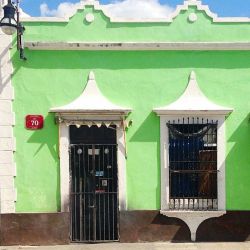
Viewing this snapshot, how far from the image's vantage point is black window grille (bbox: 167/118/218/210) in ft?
25.6

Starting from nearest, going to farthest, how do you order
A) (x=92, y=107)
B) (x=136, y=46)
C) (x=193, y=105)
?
(x=92, y=107) < (x=193, y=105) < (x=136, y=46)

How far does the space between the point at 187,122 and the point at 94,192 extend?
7.97 feet

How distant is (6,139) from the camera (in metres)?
7.68

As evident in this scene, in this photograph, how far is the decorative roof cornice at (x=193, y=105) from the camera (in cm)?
754

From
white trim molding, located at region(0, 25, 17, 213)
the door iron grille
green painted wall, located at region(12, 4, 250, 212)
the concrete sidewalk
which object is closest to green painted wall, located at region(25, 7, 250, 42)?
green painted wall, located at region(12, 4, 250, 212)

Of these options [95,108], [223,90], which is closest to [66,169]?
[95,108]

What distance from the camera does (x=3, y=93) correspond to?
769cm

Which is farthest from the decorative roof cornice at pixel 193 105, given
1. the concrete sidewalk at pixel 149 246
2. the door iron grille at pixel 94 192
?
the concrete sidewalk at pixel 149 246

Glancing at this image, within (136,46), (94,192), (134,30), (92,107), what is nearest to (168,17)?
(134,30)

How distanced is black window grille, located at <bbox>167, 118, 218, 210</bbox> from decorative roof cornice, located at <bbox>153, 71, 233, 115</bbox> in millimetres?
333

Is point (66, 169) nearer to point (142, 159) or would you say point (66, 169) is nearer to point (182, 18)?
point (142, 159)

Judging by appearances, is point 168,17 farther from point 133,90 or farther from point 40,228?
point 40,228

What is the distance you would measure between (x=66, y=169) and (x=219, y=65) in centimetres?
386

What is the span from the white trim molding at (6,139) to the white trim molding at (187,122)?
9.92ft
